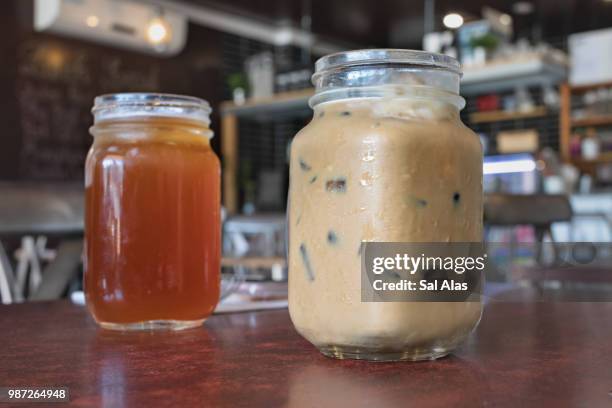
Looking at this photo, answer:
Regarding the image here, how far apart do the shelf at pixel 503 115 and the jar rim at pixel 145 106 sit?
6.65 meters

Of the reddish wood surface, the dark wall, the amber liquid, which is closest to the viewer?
the reddish wood surface

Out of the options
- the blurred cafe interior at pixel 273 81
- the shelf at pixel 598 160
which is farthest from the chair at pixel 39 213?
the shelf at pixel 598 160

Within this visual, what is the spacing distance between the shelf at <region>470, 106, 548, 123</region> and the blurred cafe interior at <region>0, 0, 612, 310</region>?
0.01 m

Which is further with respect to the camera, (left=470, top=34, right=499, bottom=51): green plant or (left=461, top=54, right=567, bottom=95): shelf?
(left=470, top=34, right=499, bottom=51): green plant

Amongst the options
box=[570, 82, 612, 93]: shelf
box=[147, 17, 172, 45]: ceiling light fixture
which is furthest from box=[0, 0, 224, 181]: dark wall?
box=[570, 82, 612, 93]: shelf

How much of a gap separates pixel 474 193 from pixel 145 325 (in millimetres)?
293

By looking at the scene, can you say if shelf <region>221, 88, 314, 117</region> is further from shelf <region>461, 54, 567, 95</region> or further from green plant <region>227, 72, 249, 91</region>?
shelf <region>461, 54, 567, 95</region>

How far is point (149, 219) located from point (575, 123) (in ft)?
22.4

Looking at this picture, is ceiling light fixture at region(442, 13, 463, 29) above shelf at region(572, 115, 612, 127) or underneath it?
above


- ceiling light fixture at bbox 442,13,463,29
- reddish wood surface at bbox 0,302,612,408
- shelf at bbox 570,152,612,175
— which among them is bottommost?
reddish wood surface at bbox 0,302,612,408

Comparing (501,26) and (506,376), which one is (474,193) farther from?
(501,26)

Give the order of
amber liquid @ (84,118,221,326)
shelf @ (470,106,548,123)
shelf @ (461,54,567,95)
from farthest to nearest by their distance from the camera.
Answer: shelf @ (470,106,548,123)
shelf @ (461,54,567,95)
amber liquid @ (84,118,221,326)

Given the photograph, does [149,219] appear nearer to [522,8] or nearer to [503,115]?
[522,8]

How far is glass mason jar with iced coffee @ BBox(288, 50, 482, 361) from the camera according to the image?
0.41 meters
